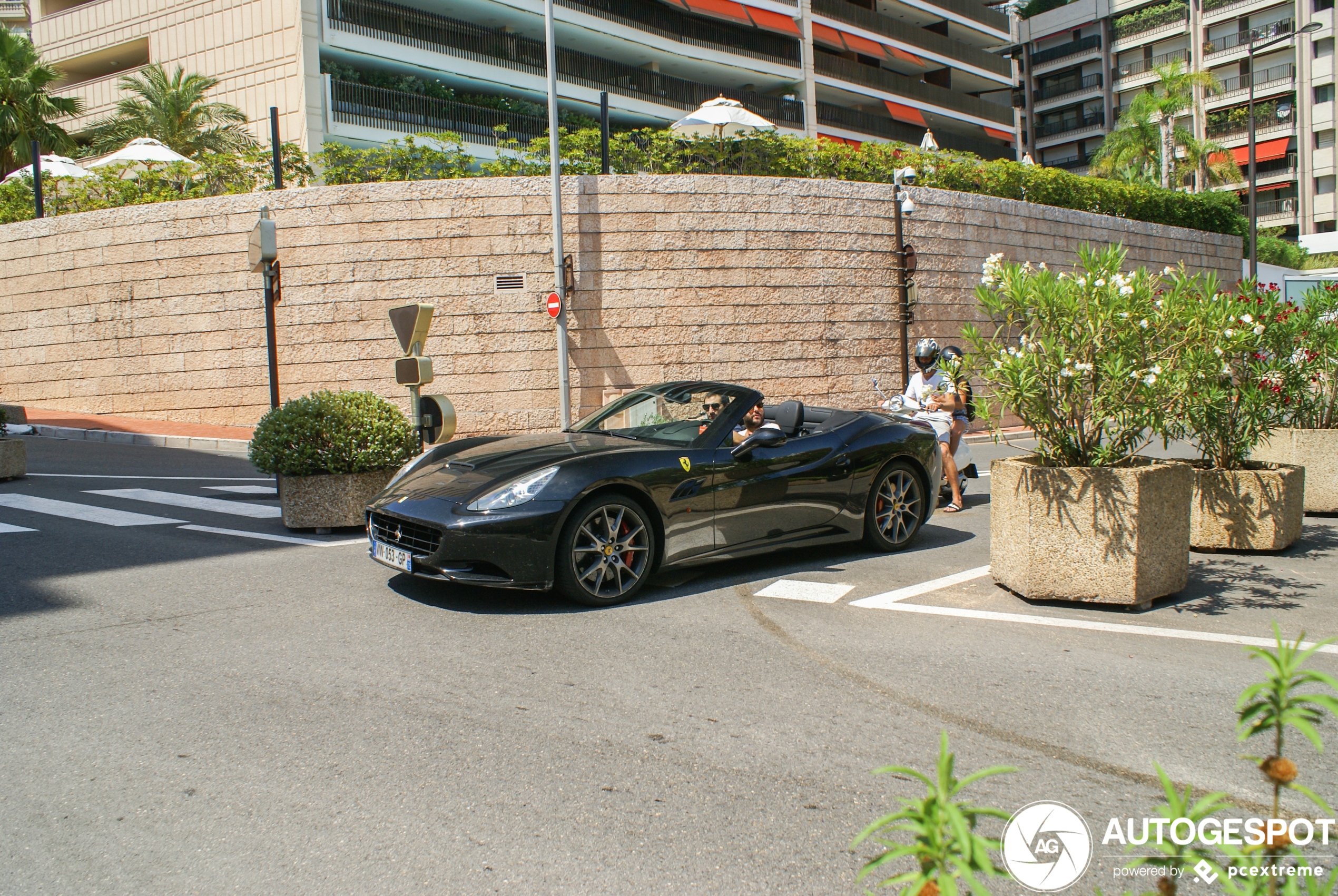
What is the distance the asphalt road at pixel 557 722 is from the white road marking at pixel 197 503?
2.57 metres

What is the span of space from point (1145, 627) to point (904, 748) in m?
2.33

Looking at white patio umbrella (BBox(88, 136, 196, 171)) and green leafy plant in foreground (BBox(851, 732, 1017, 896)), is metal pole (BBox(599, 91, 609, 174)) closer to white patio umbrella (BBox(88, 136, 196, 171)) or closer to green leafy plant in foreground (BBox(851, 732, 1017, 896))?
white patio umbrella (BBox(88, 136, 196, 171))

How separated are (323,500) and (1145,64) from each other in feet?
220

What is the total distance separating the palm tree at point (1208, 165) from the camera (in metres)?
44.3

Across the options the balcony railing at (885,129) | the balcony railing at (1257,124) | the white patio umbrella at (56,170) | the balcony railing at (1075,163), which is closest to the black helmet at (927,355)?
the white patio umbrella at (56,170)

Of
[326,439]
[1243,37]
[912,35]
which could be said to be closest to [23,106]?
[326,439]

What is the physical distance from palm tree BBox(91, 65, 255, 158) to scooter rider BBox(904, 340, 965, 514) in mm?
22275

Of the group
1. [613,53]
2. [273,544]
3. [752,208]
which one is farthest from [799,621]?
[613,53]

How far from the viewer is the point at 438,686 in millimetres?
3961

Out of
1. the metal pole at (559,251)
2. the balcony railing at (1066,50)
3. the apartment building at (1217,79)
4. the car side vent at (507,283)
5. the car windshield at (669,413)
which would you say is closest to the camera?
the car windshield at (669,413)

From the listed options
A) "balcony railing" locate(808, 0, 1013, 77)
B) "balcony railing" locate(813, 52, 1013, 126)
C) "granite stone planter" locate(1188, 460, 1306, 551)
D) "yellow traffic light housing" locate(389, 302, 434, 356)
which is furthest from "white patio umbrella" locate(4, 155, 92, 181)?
"balcony railing" locate(808, 0, 1013, 77)

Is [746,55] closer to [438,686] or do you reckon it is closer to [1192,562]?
[1192,562]

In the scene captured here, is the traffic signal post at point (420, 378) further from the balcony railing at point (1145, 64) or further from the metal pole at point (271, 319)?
the balcony railing at point (1145, 64)

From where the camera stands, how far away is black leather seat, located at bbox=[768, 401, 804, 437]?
6418 millimetres
